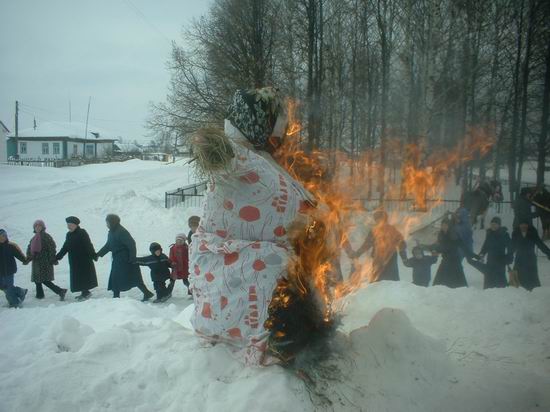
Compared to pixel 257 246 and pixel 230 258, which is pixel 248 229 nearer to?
pixel 257 246

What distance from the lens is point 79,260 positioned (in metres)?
8.49

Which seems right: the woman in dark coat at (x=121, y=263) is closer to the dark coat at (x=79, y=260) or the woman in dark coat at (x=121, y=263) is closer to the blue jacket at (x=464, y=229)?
the dark coat at (x=79, y=260)

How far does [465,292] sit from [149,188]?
2060 centimetres

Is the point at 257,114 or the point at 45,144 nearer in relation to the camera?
the point at 257,114

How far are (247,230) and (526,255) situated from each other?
237 inches

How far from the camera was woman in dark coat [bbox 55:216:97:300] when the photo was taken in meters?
8.46

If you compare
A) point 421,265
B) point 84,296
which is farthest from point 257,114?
point 84,296

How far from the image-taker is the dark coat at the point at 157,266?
849 centimetres

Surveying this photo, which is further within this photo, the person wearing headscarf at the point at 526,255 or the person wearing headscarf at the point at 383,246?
the person wearing headscarf at the point at 526,255

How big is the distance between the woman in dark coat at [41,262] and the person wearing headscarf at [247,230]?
662cm

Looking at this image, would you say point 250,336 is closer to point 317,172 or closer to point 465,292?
point 317,172

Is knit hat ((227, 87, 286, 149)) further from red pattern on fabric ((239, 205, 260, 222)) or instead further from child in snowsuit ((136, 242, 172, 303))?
child in snowsuit ((136, 242, 172, 303))

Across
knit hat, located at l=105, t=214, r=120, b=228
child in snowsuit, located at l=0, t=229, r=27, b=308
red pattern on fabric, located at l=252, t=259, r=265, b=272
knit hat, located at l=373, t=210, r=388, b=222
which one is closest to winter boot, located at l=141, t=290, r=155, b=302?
knit hat, located at l=105, t=214, r=120, b=228

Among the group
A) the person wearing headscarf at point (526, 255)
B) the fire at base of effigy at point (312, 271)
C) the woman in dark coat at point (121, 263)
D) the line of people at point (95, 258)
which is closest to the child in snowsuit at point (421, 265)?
the person wearing headscarf at point (526, 255)
